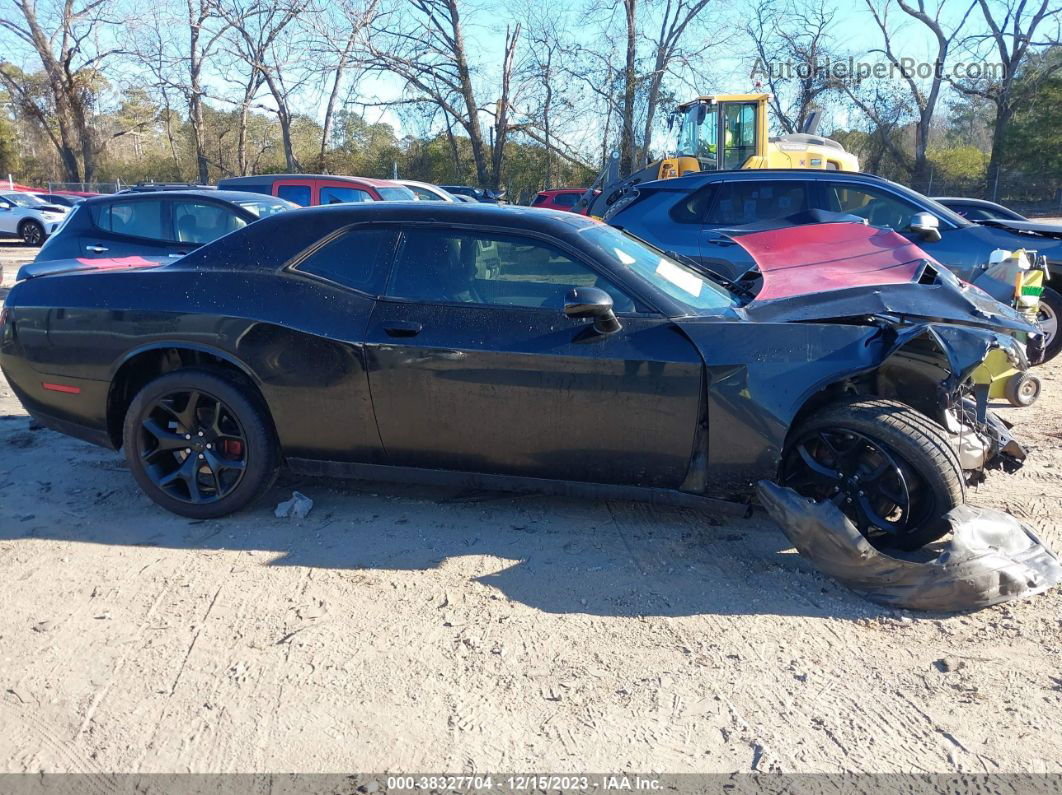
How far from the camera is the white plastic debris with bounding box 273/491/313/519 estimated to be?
4.07 meters

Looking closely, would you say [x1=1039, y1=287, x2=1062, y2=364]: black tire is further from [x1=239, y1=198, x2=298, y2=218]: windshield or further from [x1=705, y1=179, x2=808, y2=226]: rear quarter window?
[x1=239, y1=198, x2=298, y2=218]: windshield

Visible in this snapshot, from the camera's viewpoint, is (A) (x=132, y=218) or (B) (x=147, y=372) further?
(A) (x=132, y=218)

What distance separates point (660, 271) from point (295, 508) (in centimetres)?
220

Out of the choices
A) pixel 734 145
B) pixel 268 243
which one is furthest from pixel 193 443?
pixel 734 145

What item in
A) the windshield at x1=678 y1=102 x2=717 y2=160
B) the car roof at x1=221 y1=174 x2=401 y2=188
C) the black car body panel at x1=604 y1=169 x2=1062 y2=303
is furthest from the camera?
the windshield at x1=678 y1=102 x2=717 y2=160

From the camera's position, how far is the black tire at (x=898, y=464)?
324 centimetres

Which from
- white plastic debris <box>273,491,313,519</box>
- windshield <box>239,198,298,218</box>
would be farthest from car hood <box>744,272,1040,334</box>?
windshield <box>239,198,298,218</box>

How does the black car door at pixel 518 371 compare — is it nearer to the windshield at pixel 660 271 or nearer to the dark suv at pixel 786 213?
the windshield at pixel 660 271

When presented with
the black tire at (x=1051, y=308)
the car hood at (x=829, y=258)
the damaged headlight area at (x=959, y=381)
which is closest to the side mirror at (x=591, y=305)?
the car hood at (x=829, y=258)

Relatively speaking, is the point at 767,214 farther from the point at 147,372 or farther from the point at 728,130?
the point at 728,130

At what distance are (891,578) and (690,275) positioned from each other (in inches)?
69.5

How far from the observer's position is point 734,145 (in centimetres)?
1451

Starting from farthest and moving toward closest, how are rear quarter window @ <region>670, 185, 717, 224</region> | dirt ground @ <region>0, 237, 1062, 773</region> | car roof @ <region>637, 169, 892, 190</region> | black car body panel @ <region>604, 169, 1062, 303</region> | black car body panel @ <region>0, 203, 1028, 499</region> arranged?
rear quarter window @ <region>670, 185, 717, 224</region>, car roof @ <region>637, 169, 892, 190</region>, black car body panel @ <region>604, 169, 1062, 303</region>, black car body panel @ <region>0, 203, 1028, 499</region>, dirt ground @ <region>0, 237, 1062, 773</region>

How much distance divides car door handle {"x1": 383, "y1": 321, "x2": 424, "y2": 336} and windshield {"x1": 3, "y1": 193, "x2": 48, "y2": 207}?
22.1m
